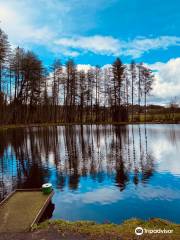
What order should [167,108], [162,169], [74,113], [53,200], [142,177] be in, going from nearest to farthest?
[53,200], [142,177], [162,169], [167,108], [74,113]

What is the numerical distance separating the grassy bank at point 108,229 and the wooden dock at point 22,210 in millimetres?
507

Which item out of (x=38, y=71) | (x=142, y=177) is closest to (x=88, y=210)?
(x=142, y=177)

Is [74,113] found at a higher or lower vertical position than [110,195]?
higher

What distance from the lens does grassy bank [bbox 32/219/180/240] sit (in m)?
5.91

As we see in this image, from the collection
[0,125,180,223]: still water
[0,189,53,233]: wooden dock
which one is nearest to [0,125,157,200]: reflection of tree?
[0,125,180,223]: still water

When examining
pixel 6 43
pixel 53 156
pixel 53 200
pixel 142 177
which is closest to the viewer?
pixel 53 200

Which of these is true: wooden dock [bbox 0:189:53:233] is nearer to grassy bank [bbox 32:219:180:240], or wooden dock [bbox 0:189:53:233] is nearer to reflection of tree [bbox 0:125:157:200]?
grassy bank [bbox 32:219:180:240]

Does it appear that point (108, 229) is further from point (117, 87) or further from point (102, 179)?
point (117, 87)

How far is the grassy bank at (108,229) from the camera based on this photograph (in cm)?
591

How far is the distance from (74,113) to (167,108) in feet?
82.5

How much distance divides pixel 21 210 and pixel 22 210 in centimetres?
4

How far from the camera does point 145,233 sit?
6.02 metres

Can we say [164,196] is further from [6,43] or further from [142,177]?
[6,43]
